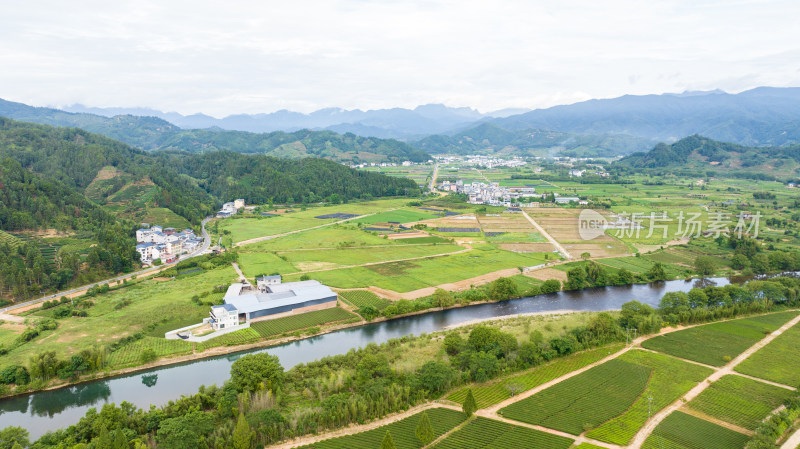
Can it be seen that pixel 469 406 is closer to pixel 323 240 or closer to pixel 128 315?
pixel 128 315

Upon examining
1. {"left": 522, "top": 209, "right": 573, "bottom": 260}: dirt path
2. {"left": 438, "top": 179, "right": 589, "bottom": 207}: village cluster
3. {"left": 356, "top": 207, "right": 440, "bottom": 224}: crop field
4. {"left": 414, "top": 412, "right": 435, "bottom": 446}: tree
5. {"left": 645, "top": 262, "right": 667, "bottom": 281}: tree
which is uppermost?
{"left": 438, "top": 179, "right": 589, "bottom": 207}: village cluster

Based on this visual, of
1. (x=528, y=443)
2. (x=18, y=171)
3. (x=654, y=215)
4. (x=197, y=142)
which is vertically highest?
(x=197, y=142)

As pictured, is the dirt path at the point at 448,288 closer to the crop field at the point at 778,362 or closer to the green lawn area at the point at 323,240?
the green lawn area at the point at 323,240

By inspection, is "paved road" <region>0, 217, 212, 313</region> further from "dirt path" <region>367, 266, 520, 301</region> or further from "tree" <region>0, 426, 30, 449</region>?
"dirt path" <region>367, 266, 520, 301</region>

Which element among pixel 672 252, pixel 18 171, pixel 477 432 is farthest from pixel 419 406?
pixel 18 171

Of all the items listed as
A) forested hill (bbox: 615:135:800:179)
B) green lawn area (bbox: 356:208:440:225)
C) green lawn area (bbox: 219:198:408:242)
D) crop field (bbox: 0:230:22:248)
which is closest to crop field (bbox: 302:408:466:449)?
crop field (bbox: 0:230:22:248)

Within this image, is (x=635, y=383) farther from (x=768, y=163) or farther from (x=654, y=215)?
(x=768, y=163)

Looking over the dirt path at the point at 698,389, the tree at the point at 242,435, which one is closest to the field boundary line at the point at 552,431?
the dirt path at the point at 698,389
